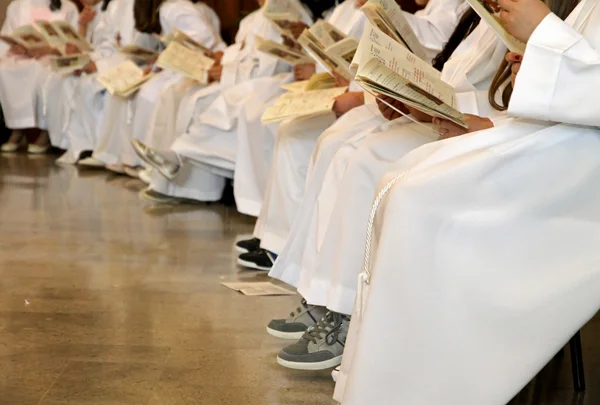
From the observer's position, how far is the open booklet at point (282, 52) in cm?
414

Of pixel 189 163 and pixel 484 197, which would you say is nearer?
pixel 484 197

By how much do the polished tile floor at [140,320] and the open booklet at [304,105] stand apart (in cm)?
63

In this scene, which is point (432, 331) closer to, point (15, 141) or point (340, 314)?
point (340, 314)

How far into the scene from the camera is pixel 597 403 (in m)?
2.31

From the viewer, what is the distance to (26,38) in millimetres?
7398

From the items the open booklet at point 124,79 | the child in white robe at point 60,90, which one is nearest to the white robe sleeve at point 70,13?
the child in white robe at point 60,90

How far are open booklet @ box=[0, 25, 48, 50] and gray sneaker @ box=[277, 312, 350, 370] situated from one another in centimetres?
528

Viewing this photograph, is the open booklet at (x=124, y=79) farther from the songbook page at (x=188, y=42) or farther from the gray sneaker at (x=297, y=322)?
the gray sneaker at (x=297, y=322)

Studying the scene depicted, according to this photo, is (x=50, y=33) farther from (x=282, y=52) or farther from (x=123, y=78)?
(x=282, y=52)

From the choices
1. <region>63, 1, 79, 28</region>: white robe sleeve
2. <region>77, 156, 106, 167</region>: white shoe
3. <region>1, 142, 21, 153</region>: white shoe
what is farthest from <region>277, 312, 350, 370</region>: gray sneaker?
<region>63, 1, 79, 28</region>: white robe sleeve

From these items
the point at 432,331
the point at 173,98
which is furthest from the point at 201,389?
the point at 173,98

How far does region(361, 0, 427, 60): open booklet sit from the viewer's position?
239 cm

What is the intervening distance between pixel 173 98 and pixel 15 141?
2.75m

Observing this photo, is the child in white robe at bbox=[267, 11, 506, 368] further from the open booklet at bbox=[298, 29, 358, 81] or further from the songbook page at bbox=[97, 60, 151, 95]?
the songbook page at bbox=[97, 60, 151, 95]
